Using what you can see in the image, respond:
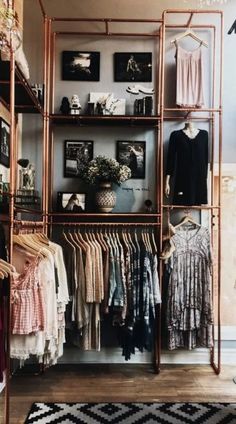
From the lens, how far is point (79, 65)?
3770 millimetres

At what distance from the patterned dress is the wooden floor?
27 centimetres

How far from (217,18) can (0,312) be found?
331 centimetres

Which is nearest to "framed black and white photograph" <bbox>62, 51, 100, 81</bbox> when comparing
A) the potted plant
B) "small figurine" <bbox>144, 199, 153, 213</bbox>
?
the potted plant

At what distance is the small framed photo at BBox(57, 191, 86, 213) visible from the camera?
3.58 meters

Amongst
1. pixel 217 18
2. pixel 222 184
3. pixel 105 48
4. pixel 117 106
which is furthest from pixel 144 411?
pixel 217 18

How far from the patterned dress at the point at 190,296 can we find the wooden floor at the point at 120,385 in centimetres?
27

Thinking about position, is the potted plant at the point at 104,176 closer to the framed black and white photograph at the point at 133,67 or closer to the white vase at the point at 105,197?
the white vase at the point at 105,197

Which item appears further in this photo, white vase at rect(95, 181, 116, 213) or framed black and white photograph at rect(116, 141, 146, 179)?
framed black and white photograph at rect(116, 141, 146, 179)

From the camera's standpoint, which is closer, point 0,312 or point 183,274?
point 0,312

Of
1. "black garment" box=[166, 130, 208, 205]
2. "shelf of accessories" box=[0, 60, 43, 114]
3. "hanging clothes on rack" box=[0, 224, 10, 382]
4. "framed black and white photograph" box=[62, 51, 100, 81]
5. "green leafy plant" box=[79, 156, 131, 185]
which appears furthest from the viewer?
"framed black and white photograph" box=[62, 51, 100, 81]

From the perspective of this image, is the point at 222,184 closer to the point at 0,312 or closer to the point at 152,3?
the point at 152,3

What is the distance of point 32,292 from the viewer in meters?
2.44

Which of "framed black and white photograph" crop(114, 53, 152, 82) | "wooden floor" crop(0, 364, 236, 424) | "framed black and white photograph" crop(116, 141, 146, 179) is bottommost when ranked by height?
"wooden floor" crop(0, 364, 236, 424)

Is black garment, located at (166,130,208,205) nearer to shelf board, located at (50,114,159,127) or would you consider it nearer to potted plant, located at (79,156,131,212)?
shelf board, located at (50,114,159,127)
